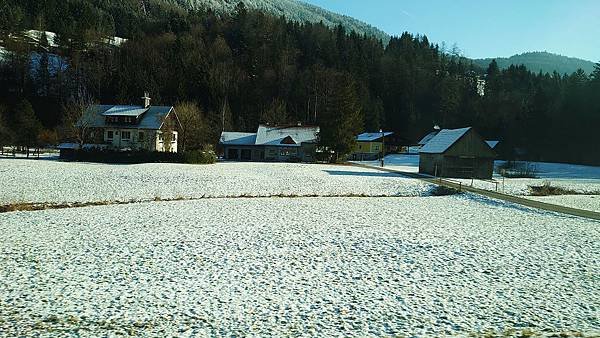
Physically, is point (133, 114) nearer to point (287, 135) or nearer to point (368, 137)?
point (287, 135)

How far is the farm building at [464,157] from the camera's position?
42.9 m

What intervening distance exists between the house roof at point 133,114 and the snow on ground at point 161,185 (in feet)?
79.5

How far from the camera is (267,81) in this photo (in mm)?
96750

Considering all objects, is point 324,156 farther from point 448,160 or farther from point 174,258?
point 174,258

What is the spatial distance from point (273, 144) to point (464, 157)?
33.7m

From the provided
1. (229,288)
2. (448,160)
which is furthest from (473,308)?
(448,160)

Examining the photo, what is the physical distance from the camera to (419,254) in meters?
13.0

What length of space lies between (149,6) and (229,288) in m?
167

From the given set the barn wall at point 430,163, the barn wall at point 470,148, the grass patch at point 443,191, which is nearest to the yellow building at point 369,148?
the barn wall at point 430,163

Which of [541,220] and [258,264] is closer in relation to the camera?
[258,264]

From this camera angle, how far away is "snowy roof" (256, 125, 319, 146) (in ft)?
225

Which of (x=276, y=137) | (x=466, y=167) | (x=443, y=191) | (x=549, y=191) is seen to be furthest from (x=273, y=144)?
(x=549, y=191)

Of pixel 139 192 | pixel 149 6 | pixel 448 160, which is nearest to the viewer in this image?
pixel 139 192

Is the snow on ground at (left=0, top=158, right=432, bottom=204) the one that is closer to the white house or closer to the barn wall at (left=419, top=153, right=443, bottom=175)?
the barn wall at (left=419, top=153, right=443, bottom=175)
